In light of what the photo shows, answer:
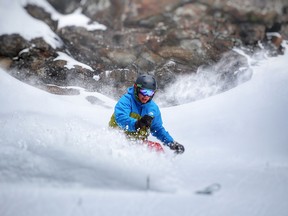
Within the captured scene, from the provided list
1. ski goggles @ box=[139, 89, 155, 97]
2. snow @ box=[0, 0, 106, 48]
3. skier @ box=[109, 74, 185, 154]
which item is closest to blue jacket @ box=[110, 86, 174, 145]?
skier @ box=[109, 74, 185, 154]

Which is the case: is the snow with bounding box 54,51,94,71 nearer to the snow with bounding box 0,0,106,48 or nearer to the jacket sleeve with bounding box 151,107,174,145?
the snow with bounding box 0,0,106,48

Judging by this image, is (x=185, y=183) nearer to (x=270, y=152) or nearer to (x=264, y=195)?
(x=264, y=195)

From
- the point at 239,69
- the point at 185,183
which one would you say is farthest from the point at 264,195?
the point at 239,69

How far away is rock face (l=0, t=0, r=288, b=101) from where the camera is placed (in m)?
11.5

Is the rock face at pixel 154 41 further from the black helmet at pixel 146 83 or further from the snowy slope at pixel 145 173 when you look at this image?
the black helmet at pixel 146 83

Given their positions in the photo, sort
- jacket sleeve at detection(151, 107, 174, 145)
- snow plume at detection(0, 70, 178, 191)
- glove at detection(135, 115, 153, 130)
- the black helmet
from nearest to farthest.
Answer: snow plume at detection(0, 70, 178, 191)
glove at detection(135, 115, 153, 130)
the black helmet
jacket sleeve at detection(151, 107, 174, 145)

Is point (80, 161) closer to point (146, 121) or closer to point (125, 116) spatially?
point (146, 121)

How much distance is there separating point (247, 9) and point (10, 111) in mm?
8721

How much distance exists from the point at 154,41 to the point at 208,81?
100.0 inches

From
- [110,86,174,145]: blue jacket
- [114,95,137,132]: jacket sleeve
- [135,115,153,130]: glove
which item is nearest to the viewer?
[135,115,153,130]: glove

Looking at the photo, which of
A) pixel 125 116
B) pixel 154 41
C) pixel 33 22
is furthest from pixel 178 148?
pixel 33 22

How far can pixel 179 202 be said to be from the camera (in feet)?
8.21

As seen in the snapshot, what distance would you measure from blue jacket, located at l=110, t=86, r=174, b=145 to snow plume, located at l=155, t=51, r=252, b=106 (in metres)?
5.51

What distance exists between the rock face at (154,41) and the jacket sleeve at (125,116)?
22.2ft
